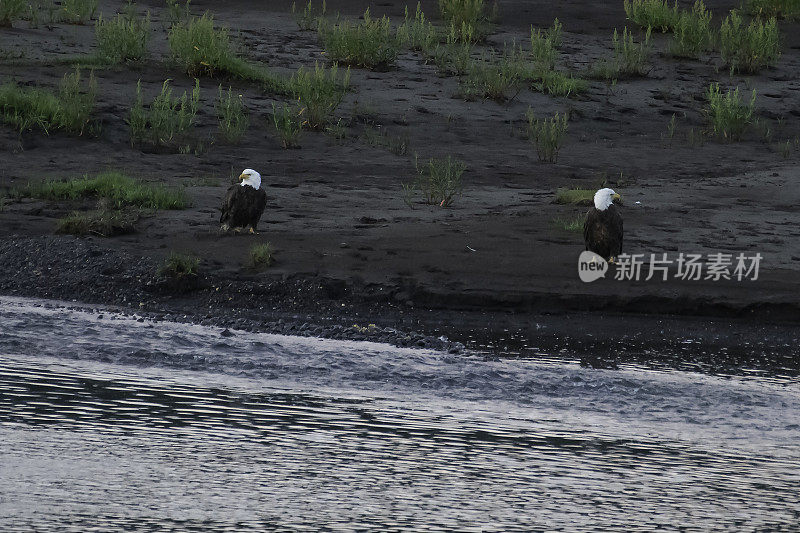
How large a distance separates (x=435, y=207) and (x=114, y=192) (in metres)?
3.34

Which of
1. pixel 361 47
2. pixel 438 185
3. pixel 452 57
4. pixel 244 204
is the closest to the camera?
pixel 244 204

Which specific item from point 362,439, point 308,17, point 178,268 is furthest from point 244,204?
point 308,17

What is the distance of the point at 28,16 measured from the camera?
65.3 feet

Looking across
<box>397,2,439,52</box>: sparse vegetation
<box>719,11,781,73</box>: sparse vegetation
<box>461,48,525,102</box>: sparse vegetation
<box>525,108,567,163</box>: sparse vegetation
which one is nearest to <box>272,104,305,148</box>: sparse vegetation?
<box>461,48,525,102</box>: sparse vegetation

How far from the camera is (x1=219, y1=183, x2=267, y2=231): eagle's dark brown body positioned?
39.3 ft

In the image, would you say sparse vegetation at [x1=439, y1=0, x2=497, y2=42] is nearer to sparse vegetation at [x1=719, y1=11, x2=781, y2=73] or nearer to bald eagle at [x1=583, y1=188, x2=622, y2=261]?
sparse vegetation at [x1=719, y1=11, x2=781, y2=73]

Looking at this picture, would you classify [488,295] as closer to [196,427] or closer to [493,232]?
[493,232]

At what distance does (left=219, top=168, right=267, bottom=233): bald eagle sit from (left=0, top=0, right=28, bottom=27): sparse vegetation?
8760 millimetres

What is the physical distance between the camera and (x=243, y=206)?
1203cm

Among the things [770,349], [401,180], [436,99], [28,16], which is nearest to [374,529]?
[770,349]

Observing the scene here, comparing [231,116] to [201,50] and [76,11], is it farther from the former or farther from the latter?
[76,11]

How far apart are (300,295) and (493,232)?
8.07 ft

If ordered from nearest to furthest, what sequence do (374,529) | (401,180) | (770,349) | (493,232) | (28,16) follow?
(374,529) → (770,349) → (493,232) → (401,180) → (28,16)

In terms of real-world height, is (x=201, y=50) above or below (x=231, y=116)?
above
